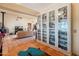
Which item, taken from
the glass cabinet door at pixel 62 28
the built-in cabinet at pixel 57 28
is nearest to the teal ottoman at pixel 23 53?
the built-in cabinet at pixel 57 28

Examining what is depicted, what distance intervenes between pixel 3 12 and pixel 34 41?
2.49ft

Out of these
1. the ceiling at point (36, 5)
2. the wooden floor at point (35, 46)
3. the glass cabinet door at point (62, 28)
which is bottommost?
the wooden floor at point (35, 46)

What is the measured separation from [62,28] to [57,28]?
87mm

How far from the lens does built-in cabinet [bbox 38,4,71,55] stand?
157 centimetres

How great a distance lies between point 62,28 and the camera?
1.62 meters

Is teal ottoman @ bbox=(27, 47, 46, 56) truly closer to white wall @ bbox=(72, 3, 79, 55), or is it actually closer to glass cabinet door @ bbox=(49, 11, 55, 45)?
glass cabinet door @ bbox=(49, 11, 55, 45)

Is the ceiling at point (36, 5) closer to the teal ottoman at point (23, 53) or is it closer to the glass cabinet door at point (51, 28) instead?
the glass cabinet door at point (51, 28)

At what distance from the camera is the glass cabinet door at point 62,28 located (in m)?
1.57

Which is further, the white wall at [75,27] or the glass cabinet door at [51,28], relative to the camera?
the glass cabinet door at [51,28]

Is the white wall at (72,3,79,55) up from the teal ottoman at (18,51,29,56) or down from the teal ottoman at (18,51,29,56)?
up

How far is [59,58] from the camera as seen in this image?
163cm

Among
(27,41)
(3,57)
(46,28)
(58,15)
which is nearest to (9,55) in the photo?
(3,57)

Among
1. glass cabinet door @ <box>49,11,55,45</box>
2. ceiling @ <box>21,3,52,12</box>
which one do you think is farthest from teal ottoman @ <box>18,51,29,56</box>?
ceiling @ <box>21,3,52,12</box>

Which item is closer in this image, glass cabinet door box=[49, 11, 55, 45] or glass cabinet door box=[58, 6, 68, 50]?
glass cabinet door box=[58, 6, 68, 50]
